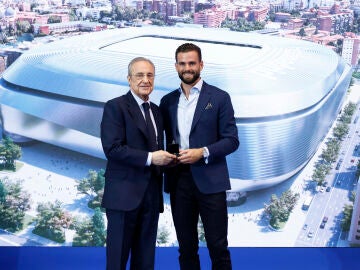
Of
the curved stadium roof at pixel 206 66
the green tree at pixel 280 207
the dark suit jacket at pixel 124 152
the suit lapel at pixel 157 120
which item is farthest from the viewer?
the green tree at pixel 280 207

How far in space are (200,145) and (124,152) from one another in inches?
12.6

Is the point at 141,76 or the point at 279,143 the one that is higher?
the point at 141,76

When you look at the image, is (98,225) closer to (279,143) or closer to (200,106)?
(279,143)

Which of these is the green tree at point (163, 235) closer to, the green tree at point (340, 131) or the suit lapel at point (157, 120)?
the green tree at point (340, 131)

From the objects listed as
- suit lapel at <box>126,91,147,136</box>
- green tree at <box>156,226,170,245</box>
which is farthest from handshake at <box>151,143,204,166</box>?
green tree at <box>156,226,170,245</box>

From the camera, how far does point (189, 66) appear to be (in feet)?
5.43

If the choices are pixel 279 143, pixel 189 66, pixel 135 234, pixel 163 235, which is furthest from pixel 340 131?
pixel 135 234

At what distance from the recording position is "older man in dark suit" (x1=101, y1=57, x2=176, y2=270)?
1.56 meters

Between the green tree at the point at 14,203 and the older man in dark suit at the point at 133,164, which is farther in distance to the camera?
the green tree at the point at 14,203

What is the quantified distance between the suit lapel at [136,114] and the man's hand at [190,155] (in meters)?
0.16

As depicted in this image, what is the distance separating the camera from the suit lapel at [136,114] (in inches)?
62.9

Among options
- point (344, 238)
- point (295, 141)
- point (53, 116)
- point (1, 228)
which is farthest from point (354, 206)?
point (1, 228)

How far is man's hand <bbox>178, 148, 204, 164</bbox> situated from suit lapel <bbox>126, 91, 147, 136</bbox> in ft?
0.51

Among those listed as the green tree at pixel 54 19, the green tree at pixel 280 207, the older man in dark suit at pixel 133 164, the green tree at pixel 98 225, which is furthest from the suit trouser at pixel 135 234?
the green tree at pixel 54 19
